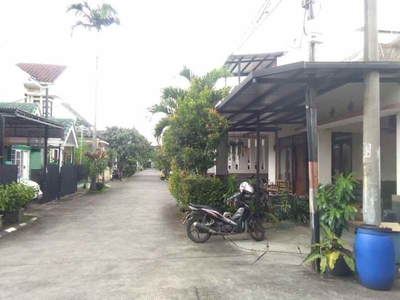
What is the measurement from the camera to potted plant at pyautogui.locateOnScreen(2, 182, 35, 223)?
9.86 metres

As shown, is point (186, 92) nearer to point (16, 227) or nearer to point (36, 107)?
point (16, 227)

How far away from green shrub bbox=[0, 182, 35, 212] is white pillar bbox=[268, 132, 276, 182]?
970cm

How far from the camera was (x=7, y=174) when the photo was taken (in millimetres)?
10656

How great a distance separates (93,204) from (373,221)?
12.4m

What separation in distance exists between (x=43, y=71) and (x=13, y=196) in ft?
60.3

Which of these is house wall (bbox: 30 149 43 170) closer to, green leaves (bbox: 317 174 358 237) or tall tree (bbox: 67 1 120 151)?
tall tree (bbox: 67 1 120 151)

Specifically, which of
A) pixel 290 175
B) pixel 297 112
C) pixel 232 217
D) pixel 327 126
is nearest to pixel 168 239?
pixel 232 217

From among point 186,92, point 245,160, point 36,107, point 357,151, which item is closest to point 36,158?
point 36,107

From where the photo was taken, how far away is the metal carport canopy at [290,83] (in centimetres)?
561

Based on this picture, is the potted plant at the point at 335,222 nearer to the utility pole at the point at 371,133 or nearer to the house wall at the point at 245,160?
the utility pole at the point at 371,133

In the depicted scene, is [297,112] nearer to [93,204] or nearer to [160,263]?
[160,263]

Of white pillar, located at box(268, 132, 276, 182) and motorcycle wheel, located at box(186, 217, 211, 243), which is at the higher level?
white pillar, located at box(268, 132, 276, 182)

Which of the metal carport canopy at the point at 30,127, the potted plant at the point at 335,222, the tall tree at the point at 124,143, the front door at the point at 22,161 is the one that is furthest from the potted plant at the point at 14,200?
the tall tree at the point at 124,143

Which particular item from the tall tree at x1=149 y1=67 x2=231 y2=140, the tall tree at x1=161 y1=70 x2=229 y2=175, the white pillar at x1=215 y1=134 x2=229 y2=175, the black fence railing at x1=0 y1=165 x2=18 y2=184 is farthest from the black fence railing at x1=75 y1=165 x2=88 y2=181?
the tall tree at x1=161 y1=70 x2=229 y2=175
